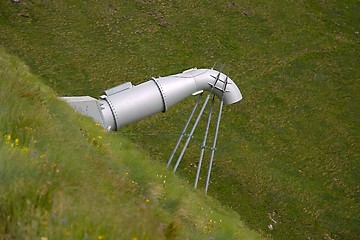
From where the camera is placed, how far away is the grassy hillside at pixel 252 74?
1100 inches

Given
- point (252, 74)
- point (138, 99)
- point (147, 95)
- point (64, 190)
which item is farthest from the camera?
point (252, 74)

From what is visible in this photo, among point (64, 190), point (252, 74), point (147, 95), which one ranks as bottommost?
point (252, 74)

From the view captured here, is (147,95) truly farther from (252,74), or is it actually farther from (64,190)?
(252,74)

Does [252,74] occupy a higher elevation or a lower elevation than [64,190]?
lower

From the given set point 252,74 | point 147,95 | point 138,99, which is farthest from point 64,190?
point 252,74

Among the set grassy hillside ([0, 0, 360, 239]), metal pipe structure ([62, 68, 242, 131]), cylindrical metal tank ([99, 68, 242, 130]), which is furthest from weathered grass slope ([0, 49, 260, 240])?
grassy hillside ([0, 0, 360, 239])

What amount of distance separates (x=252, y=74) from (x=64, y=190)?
37730mm

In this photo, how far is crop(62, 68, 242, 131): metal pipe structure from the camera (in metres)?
16.6

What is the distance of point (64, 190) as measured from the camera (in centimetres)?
476

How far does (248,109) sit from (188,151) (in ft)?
29.2

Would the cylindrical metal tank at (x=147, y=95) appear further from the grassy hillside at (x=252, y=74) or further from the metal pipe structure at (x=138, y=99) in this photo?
the grassy hillside at (x=252, y=74)

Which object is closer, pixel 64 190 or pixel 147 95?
pixel 64 190

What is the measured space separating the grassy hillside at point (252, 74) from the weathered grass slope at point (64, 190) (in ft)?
Result: 54.7

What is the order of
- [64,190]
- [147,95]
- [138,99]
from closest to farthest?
[64,190], [138,99], [147,95]
